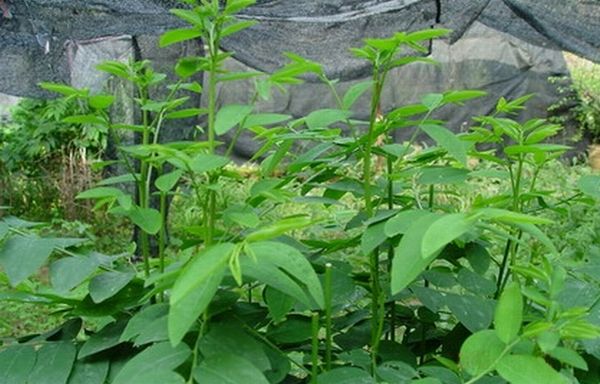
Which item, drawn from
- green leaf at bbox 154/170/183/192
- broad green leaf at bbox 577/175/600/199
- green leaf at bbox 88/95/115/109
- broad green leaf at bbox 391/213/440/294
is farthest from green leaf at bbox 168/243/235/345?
broad green leaf at bbox 577/175/600/199

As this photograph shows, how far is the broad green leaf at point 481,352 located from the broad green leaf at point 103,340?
305mm

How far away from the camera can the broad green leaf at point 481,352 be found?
0.63m

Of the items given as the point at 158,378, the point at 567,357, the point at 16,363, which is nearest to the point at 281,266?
the point at 158,378

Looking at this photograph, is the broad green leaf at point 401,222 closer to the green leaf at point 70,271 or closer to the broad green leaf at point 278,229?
the broad green leaf at point 278,229

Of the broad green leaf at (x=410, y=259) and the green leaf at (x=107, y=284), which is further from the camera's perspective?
the green leaf at (x=107, y=284)

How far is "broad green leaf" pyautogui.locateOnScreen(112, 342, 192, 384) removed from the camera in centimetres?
64

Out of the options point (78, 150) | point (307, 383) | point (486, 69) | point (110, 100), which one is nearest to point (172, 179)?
point (110, 100)

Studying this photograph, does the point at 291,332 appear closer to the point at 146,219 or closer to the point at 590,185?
the point at 146,219

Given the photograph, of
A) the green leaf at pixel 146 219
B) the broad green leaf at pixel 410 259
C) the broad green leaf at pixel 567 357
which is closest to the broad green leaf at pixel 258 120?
the green leaf at pixel 146 219

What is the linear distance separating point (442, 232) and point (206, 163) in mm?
224

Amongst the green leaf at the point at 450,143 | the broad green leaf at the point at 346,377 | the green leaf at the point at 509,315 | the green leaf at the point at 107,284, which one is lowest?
the broad green leaf at the point at 346,377

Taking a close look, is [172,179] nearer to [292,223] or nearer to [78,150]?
[292,223]

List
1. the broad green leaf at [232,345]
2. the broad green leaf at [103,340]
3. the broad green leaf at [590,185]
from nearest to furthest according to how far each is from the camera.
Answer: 1. the broad green leaf at [232,345]
2. the broad green leaf at [103,340]
3. the broad green leaf at [590,185]

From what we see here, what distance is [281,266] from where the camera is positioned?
1.93ft
